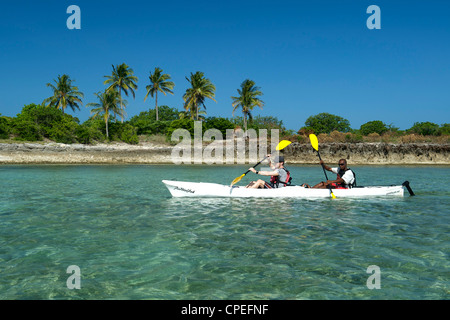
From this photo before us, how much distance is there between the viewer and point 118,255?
579cm

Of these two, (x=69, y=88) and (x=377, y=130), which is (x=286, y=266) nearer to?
(x=69, y=88)

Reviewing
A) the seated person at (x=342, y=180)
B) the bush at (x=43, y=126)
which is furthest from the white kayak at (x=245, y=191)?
the bush at (x=43, y=126)

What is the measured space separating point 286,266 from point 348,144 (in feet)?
137

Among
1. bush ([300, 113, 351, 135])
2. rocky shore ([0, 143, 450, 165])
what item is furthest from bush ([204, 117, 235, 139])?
bush ([300, 113, 351, 135])

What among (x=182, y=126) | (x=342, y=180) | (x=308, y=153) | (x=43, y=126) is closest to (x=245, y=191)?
(x=342, y=180)

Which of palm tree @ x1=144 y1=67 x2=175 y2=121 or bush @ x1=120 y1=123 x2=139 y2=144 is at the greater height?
palm tree @ x1=144 y1=67 x2=175 y2=121

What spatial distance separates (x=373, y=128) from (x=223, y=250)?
248 feet

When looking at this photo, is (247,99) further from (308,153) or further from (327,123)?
(327,123)

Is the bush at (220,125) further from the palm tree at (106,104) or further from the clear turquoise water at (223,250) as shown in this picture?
the clear turquoise water at (223,250)

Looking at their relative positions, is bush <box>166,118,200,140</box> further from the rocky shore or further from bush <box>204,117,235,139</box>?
the rocky shore

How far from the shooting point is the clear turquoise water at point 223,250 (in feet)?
14.5

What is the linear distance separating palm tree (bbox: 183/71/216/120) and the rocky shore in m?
11.4

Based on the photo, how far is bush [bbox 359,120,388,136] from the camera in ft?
236

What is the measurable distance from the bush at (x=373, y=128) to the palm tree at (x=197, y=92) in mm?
39934
